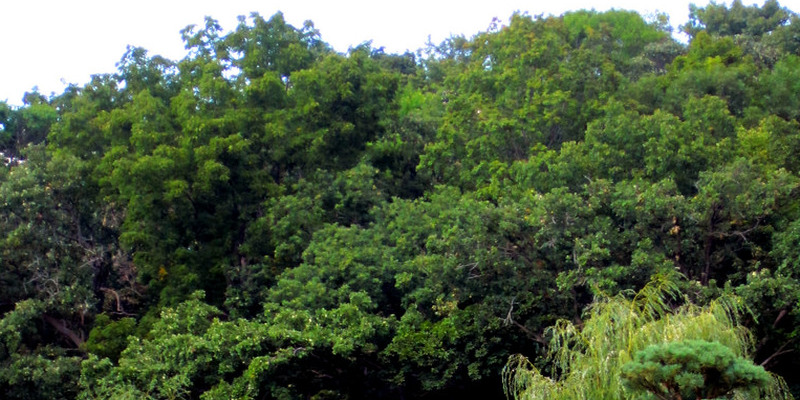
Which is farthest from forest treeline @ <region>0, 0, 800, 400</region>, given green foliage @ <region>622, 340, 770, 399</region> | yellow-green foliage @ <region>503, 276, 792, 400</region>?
green foliage @ <region>622, 340, 770, 399</region>

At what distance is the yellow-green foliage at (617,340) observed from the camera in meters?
11.6

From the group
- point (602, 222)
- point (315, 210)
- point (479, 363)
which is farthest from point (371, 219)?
point (602, 222)

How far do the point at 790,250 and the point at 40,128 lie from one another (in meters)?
19.6

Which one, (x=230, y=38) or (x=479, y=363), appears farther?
(x=230, y=38)

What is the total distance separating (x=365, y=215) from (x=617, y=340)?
10.9m

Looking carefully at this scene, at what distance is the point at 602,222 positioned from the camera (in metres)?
16.9

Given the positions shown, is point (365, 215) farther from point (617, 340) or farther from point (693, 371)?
point (693, 371)

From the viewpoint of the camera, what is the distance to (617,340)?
473 inches

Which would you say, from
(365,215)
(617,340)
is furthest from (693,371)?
(365,215)

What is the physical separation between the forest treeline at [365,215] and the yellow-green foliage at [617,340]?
181cm

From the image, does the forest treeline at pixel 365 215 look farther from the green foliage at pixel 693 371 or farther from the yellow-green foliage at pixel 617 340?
the green foliage at pixel 693 371

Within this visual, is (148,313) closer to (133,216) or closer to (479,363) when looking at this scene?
(133,216)

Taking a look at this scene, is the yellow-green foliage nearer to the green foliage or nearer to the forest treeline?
the green foliage

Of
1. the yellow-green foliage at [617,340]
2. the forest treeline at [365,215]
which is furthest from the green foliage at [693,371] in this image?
the forest treeline at [365,215]
